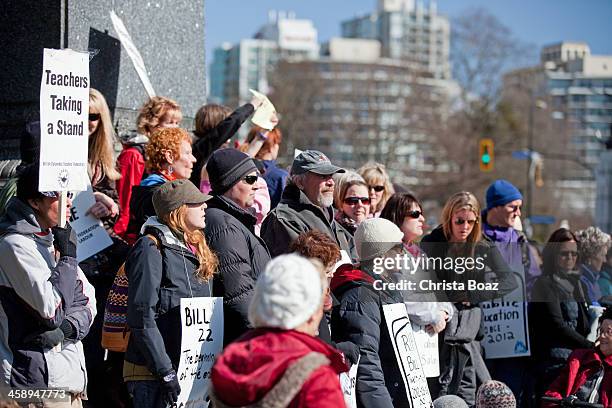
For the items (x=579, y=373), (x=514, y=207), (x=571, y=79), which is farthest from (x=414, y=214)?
(x=571, y=79)

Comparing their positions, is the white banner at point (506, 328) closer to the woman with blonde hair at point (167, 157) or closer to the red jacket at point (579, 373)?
the red jacket at point (579, 373)

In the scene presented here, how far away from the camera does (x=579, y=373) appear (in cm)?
771

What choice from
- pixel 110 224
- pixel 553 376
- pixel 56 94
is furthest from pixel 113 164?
pixel 553 376

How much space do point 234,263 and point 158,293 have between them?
1.78 feet

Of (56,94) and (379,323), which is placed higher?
(56,94)

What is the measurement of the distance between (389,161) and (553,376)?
47096 mm

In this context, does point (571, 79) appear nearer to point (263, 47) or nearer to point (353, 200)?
point (353, 200)

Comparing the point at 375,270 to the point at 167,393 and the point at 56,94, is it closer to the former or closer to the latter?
the point at 167,393

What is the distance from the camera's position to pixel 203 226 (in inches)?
238

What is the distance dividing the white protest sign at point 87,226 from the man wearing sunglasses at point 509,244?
10.7ft

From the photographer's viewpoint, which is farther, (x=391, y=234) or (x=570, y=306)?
(x=570, y=306)

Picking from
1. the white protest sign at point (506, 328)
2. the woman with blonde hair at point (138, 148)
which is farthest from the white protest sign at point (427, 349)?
the woman with blonde hair at point (138, 148)

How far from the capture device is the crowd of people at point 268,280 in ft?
14.1

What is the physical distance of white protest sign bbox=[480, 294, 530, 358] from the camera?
8672mm
